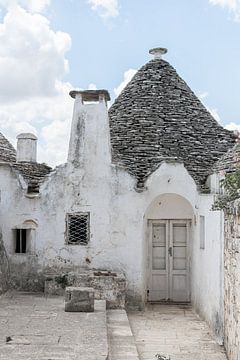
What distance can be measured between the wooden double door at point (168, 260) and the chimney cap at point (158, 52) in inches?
238

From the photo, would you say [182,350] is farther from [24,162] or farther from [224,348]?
[24,162]

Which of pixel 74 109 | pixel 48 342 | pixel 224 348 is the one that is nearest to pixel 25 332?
pixel 48 342

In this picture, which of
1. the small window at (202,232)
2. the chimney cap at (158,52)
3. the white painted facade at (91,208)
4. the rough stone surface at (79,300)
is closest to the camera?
the rough stone surface at (79,300)

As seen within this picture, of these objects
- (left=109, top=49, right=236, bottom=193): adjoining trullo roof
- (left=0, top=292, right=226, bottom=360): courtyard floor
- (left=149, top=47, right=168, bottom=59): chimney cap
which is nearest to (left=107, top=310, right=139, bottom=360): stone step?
(left=0, top=292, right=226, bottom=360): courtyard floor

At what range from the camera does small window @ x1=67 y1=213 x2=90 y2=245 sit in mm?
14086

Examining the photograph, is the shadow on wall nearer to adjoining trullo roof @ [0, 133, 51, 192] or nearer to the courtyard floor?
the courtyard floor

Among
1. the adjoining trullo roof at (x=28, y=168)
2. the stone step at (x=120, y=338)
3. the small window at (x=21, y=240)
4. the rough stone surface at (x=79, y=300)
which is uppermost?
the adjoining trullo roof at (x=28, y=168)

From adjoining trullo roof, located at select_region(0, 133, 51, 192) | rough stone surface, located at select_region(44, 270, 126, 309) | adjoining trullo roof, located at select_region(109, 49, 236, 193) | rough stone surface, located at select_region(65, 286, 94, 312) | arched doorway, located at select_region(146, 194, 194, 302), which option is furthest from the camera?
arched doorway, located at select_region(146, 194, 194, 302)

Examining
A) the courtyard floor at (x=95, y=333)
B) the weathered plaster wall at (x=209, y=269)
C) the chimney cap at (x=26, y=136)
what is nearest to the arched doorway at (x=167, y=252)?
the weathered plaster wall at (x=209, y=269)

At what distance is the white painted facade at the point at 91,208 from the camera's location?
45.8ft

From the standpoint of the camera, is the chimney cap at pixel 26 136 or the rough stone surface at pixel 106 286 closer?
the rough stone surface at pixel 106 286

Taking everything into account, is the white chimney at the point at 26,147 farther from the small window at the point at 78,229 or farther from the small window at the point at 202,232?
the small window at the point at 202,232

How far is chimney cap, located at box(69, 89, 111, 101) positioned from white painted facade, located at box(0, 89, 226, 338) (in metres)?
0.13

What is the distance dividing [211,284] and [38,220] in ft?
16.1
